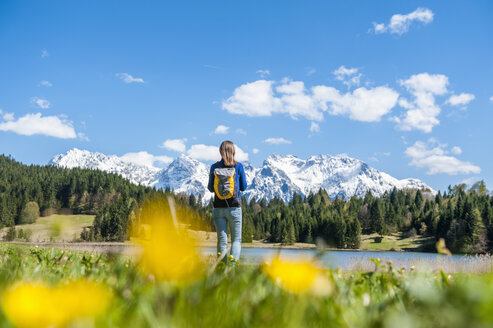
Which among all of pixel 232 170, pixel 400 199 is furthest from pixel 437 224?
pixel 232 170

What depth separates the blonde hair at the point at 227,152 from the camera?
8.66 m

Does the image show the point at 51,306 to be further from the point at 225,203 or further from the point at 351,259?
the point at 225,203

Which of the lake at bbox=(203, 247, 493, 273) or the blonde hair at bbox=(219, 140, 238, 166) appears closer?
the lake at bbox=(203, 247, 493, 273)

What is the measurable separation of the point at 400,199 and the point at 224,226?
592 feet

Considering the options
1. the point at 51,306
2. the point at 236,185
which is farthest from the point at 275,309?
the point at 236,185

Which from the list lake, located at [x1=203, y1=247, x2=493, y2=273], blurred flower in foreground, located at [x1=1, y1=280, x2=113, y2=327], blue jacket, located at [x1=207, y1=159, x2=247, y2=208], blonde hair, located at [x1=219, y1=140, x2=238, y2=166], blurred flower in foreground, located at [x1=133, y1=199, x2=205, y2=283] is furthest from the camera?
blonde hair, located at [x1=219, y1=140, x2=238, y2=166]

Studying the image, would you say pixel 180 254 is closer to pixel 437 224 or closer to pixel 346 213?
pixel 437 224

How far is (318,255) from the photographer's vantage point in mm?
1349

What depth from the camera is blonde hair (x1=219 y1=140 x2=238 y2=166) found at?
8.66m

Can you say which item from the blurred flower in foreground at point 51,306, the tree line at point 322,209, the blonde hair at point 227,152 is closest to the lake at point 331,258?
the blurred flower in foreground at point 51,306

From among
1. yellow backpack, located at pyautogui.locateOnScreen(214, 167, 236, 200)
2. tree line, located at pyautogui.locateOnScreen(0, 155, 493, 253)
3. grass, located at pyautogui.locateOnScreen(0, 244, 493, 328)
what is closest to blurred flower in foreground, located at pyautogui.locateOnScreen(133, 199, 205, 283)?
grass, located at pyautogui.locateOnScreen(0, 244, 493, 328)

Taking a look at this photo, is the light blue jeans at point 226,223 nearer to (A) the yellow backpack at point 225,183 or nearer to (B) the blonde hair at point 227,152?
(A) the yellow backpack at point 225,183

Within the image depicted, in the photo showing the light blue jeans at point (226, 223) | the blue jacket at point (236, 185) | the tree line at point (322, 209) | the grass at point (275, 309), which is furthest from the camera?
the tree line at point (322, 209)

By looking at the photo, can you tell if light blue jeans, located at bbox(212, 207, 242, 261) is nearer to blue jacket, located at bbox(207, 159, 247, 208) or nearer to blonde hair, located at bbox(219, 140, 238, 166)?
blue jacket, located at bbox(207, 159, 247, 208)
